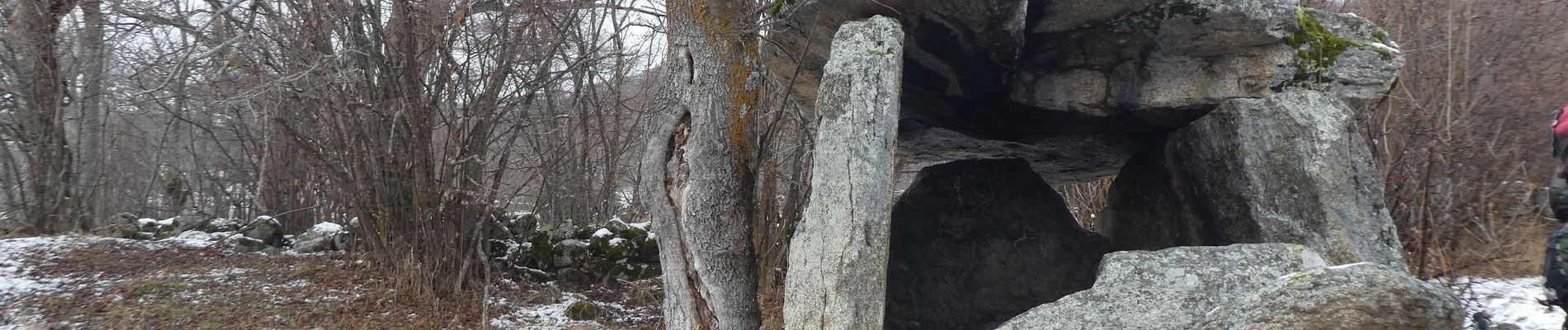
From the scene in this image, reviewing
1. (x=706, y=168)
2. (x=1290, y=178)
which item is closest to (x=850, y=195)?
(x=706, y=168)

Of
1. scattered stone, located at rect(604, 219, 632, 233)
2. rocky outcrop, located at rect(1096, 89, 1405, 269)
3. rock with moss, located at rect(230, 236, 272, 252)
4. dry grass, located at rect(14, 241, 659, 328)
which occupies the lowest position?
dry grass, located at rect(14, 241, 659, 328)

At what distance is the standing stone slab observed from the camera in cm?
320

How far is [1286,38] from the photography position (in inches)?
158

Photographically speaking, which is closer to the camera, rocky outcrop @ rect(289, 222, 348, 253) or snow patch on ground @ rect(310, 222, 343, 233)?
rocky outcrop @ rect(289, 222, 348, 253)

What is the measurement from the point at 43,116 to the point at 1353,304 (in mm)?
9709

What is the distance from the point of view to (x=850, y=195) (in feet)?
10.7

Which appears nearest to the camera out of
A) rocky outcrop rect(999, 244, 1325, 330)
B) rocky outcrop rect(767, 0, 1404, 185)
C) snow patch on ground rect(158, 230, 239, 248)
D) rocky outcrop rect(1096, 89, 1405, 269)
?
rocky outcrop rect(999, 244, 1325, 330)

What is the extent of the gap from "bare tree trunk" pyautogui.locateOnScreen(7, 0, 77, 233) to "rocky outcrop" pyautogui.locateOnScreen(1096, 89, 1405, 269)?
8976 millimetres

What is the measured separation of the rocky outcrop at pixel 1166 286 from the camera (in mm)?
3135

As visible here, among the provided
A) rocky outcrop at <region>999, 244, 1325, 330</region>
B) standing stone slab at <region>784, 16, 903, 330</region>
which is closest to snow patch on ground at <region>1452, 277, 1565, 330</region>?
rocky outcrop at <region>999, 244, 1325, 330</region>

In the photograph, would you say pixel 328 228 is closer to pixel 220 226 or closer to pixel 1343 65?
pixel 220 226

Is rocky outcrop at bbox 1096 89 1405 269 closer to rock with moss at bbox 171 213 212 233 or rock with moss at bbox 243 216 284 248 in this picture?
rock with moss at bbox 243 216 284 248

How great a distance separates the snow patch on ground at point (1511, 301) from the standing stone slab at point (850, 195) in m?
2.78

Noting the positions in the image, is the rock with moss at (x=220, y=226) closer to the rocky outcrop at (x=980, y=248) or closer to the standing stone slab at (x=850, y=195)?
the rocky outcrop at (x=980, y=248)
